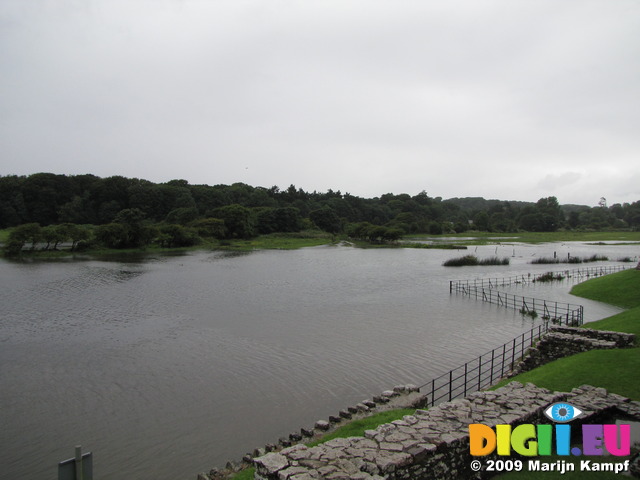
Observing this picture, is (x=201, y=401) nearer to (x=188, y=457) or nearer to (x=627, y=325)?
(x=188, y=457)

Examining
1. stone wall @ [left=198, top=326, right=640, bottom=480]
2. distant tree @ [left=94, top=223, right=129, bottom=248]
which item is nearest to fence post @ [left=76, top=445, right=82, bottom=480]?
stone wall @ [left=198, top=326, right=640, bottom=480]

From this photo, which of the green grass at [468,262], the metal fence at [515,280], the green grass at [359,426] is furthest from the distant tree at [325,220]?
the green grass at [359,426]

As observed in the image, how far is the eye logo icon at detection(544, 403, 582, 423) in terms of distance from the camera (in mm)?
11202

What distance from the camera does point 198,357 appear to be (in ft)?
75.1

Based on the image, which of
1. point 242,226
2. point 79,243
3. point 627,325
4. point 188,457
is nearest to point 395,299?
point 627,325

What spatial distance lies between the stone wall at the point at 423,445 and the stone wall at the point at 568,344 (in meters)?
7.05

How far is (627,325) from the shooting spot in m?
21.7

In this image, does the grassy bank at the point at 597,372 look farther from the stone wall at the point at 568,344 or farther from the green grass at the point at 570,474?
the green grass at the point at 570,474

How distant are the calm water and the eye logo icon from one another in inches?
305

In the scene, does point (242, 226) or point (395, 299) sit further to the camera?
point (242, 226)

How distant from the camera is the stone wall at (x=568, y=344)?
18.4m

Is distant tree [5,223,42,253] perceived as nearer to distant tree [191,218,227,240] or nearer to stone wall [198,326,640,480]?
distant tree [191,218,227,240]

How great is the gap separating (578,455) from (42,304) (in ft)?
130
